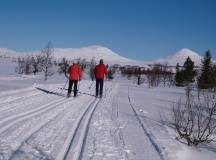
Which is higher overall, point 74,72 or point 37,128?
point 74,72

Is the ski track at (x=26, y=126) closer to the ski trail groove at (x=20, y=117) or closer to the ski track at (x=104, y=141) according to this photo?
the ski trail groove at (x=20, y=117)

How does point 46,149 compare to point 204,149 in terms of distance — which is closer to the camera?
point 46,149

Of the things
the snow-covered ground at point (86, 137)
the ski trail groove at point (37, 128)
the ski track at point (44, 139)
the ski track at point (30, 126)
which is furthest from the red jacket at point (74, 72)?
the ski track at point (44, 139)

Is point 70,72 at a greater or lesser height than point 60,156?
greater

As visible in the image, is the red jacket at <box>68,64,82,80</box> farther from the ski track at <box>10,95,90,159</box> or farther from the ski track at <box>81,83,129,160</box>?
the ski track at <box>10,95,90,159</box>

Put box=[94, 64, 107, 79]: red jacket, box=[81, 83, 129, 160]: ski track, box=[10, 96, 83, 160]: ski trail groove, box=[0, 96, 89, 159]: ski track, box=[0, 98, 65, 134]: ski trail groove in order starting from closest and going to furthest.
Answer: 1. box=[81, 83, 129, 160]: ski track
2. box=[10, 96, 83, 160]: ski trail groove
3. box=[0, 96, 89, 159]: ski track
4. box=[0, 98, 65, 134]: ski trail groove
5. box=[94, 64, 107, 79]: red jacket

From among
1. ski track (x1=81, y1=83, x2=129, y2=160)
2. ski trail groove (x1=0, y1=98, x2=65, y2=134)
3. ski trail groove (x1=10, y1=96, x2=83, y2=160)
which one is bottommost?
ski track (x1=81, y1=83, x2=129, y2=160)

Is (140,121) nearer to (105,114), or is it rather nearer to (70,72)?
(105,114)

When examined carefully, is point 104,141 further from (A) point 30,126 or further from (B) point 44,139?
(A) point 30,126

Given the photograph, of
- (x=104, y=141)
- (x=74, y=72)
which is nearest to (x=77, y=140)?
(x=104, y=141)

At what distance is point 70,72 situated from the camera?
1759 cm

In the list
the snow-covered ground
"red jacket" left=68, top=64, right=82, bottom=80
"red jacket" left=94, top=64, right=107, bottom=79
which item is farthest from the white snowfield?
"red jacket" left=94, top=64, right=107, bottom=79

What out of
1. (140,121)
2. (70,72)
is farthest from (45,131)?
(70,72)

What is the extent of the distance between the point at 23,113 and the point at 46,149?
4079 millimetres
